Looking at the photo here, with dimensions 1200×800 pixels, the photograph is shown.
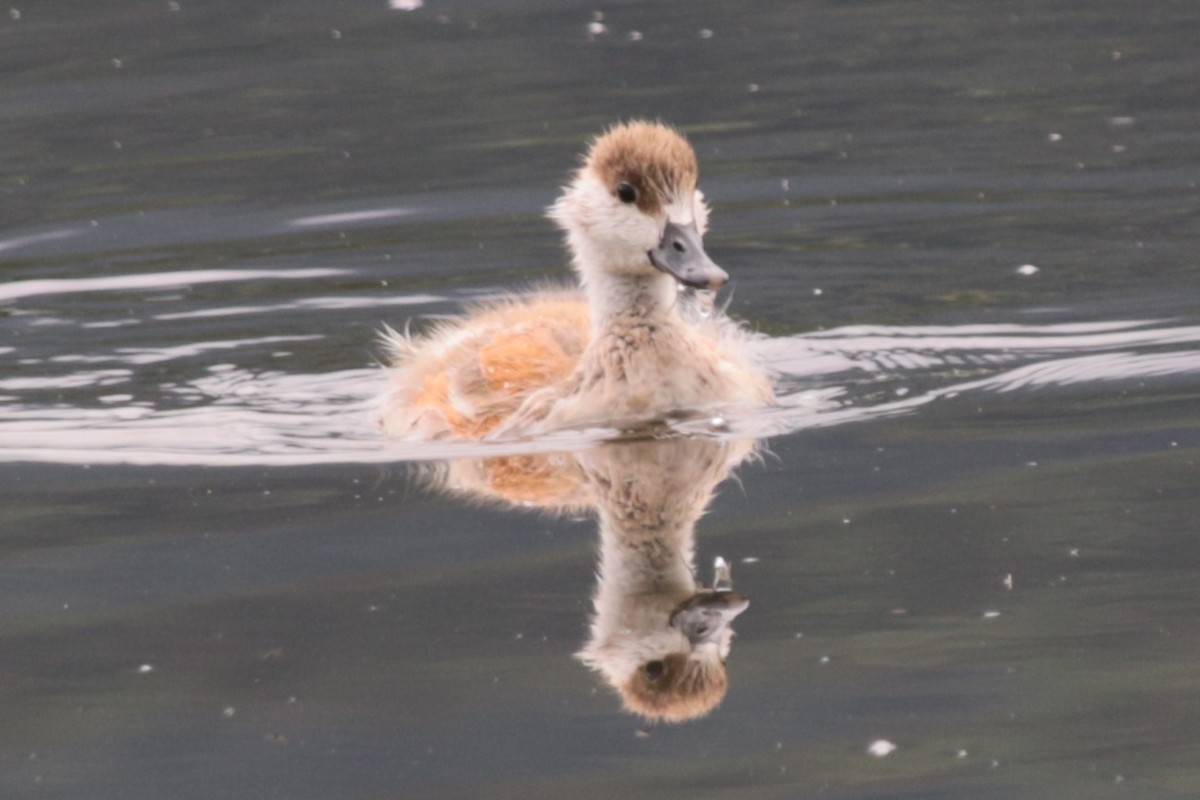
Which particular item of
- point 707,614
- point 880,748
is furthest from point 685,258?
point 880,748

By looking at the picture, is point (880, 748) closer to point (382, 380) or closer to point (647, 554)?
point (647, 554)

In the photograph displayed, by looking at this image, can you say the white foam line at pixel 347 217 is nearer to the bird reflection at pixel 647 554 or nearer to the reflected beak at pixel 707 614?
the bird reflection at pixel 647 554

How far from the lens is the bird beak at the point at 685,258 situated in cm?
786

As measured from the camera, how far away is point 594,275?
27.8 feet

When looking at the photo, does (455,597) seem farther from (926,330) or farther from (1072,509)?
(926,330)

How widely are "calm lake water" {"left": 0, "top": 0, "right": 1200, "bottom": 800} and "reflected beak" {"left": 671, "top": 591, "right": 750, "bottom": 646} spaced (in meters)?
0.07

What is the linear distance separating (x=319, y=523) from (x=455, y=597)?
935 millimetres

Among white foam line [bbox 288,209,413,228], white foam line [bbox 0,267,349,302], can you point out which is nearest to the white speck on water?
white foam line [bbox 0,267,349,302]

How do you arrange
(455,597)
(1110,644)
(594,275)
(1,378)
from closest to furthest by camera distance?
(1110,644) < (455,597) < (594,275) < (1,378)

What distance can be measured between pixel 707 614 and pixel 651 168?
2.73 meters

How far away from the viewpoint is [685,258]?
26.4ft

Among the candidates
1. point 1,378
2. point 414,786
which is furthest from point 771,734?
point 1,378

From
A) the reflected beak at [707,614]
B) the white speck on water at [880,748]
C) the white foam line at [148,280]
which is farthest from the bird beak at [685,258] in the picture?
the white speck on water at [880,748]

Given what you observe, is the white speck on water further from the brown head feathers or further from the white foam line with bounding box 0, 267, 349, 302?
the white foam line with bounding box 0, 267, 349, 302
